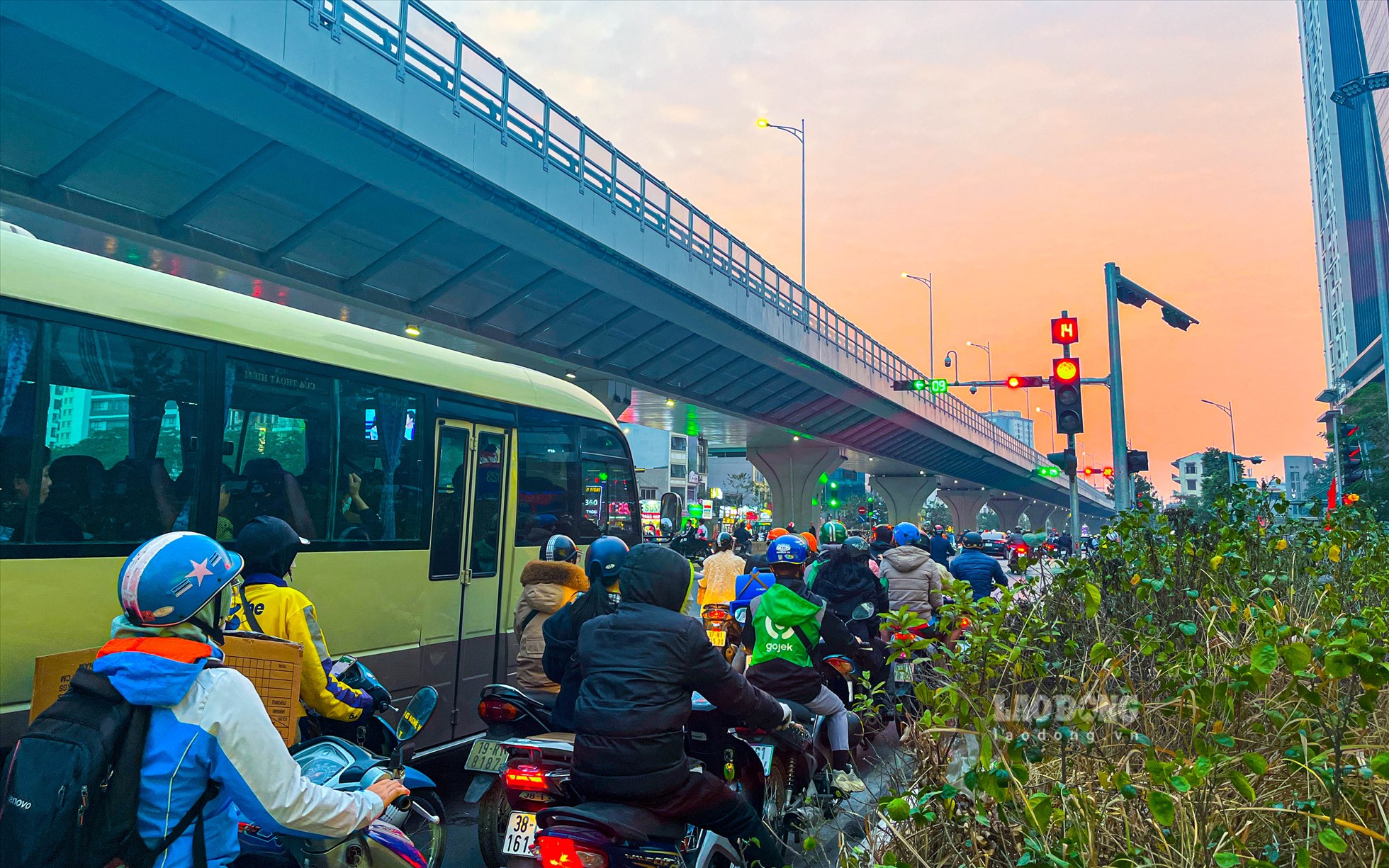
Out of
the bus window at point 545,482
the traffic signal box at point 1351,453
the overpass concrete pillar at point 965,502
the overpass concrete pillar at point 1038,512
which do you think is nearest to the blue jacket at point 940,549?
the traffic signal box at point 1351,453

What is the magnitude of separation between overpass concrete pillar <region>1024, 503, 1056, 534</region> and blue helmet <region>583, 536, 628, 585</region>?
99.3 metres

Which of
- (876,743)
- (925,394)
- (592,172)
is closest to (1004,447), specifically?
(925,394)

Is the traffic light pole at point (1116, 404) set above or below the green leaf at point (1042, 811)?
above

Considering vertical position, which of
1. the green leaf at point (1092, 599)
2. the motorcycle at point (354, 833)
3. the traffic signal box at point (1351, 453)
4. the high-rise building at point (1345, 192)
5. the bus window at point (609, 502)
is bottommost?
the motorcycle at point (354, 833)

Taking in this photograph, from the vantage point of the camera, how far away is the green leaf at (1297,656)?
2471 mm

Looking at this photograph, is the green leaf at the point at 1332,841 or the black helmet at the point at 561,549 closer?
the green leaf at the point at 1332,841

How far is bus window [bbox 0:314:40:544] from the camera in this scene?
189 inches

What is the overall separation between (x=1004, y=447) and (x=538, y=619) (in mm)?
51545

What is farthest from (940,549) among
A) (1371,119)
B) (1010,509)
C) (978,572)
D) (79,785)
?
(1010,509)

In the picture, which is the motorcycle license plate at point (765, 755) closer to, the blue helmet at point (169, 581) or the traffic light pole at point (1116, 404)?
the blue helmet at point (169, 581)

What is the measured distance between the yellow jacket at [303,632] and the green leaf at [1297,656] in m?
3.47

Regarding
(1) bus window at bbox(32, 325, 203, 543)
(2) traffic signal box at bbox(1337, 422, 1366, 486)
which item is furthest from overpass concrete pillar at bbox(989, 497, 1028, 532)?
(1) bus window at bbox(32, 325, 203, 543)

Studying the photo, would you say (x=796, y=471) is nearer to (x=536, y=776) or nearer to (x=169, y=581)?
(x=536, y=776)

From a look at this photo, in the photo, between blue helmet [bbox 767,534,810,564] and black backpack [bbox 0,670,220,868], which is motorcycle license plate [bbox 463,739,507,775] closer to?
blue helmet [bbox 767,534,810,564]
